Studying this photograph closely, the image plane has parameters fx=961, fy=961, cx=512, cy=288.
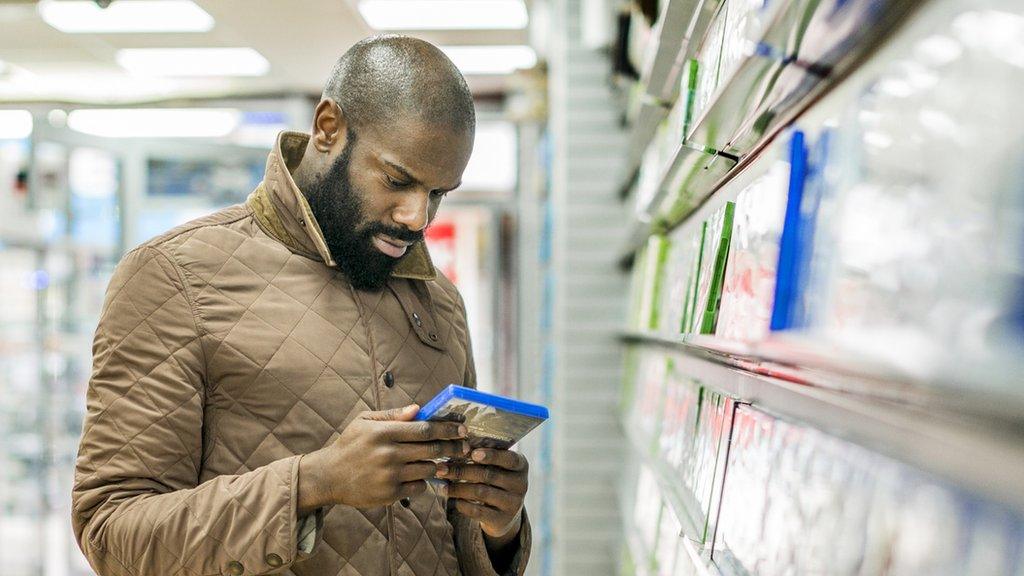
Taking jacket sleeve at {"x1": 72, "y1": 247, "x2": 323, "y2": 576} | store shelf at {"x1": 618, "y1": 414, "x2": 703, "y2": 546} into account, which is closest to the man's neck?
jacket sleeve at {"x1": 72, "y1": 247, "x2": 323, "y2": 576}

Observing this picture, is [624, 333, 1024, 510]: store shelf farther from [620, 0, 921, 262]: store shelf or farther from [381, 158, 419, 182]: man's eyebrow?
[381, 158, 419, 182]: man's eyebrow

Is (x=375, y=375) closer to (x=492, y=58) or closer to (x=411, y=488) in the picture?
(x=411, y=488)

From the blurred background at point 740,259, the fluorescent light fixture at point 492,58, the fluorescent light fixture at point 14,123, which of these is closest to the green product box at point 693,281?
the blurred background at point 740,259

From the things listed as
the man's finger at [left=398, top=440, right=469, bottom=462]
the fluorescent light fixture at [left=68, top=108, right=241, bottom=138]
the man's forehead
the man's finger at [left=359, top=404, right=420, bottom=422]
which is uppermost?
the fluorescent light fixture at [left=68, top=108, right=241, bottom=138]

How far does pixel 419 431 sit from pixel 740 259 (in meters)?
0.47

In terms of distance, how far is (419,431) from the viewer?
4.15 feet

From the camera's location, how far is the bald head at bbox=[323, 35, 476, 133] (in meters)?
1.51

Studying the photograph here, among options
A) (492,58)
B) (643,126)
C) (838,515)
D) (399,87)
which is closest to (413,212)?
(399,87)

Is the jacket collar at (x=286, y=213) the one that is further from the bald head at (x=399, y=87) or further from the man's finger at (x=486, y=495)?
the man's finger at (x=486, y=495)

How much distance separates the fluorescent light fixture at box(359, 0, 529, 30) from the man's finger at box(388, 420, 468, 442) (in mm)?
4206

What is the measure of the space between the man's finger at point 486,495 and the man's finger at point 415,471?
0.47ft

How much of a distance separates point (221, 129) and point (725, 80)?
6664mm

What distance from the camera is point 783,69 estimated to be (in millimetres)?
1010

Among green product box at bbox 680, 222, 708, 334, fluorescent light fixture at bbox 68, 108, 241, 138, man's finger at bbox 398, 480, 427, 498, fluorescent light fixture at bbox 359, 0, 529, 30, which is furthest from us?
fluorescent light fixture at bbox 68, 108, 241, 138
